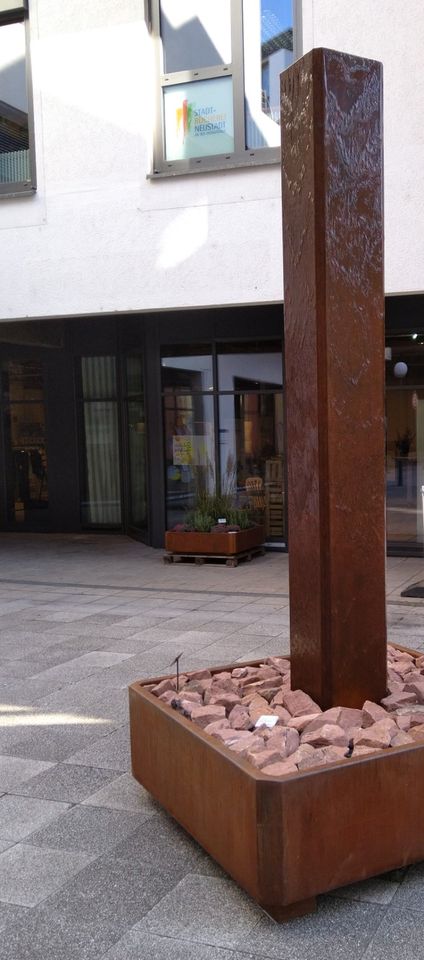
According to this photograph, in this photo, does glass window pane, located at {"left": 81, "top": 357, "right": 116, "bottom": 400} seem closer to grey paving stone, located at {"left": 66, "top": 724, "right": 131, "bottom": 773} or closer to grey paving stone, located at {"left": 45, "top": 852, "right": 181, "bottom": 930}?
grey paving stone, located at {"left": 66, "top": 724, "right": 131, "bottom": 773}

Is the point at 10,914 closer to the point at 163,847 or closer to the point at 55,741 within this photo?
the point at 163,847

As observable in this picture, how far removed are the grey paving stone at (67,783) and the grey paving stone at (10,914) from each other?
868 mm

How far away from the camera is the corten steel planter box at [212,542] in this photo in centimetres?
1110

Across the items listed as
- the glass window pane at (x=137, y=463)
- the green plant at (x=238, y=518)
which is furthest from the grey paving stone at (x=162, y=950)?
the glass window pane at (x=137, y=463)

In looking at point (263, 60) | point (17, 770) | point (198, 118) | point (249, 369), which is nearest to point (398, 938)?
point (17, 770)

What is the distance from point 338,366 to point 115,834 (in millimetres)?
2092

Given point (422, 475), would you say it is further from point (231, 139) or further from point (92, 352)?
point (92, 352)

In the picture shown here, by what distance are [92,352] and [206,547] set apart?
5.17m

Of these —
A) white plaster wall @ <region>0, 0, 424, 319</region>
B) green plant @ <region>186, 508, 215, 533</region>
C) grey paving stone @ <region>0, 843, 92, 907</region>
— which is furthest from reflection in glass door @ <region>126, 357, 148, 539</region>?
A: grey paving stone @ <region>0, 843, 92, 907</region>

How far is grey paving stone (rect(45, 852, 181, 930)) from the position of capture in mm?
2945

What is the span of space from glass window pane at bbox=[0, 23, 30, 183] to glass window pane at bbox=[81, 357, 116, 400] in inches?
176

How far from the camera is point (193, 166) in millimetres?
10000

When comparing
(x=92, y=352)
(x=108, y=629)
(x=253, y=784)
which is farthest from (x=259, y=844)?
(x=92, y=352)

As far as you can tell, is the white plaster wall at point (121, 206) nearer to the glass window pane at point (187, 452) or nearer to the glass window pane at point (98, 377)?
the glass window pane at point (187, 452)
